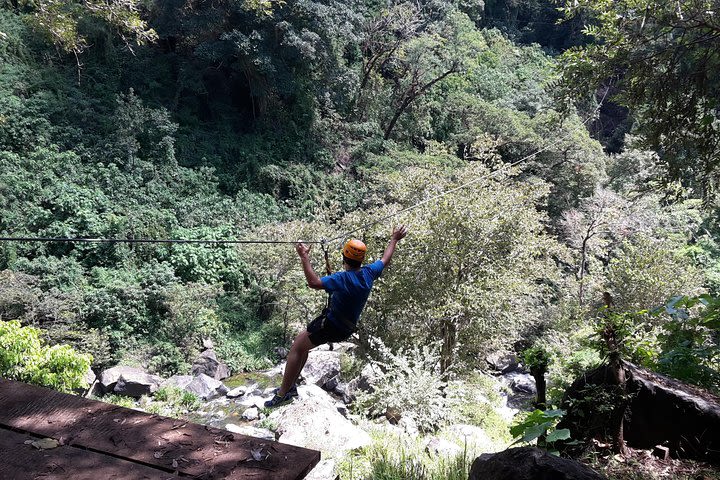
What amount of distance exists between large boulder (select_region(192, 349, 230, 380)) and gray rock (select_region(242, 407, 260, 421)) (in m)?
2.47

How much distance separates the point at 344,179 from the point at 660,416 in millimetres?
17971

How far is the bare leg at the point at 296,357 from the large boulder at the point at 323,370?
777cm

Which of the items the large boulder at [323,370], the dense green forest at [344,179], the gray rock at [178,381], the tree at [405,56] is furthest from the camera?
the tree at [405,56]

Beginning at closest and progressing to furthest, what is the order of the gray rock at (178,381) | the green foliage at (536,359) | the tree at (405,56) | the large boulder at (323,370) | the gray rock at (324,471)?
the green foliage at (536,359), the gray rock at (324,471), the gray rock at (178,381), the large boulder at (323,370), the tree at (405,56)

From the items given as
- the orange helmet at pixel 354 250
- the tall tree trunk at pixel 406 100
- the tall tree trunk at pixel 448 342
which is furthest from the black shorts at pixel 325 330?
the tall tree trunk at pixel 406 100

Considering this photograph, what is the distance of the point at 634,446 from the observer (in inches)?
126

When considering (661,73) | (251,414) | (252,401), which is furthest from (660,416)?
(252,401)

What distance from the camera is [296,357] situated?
3.94 m

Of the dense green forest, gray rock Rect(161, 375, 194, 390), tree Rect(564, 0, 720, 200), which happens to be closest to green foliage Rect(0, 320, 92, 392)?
the dense green forest

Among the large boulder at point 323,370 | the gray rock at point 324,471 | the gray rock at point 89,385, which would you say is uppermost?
the gray rock at point 324,471

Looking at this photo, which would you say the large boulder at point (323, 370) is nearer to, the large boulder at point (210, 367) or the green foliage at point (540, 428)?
the large boulder at point (210, 367)

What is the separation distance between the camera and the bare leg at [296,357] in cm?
384

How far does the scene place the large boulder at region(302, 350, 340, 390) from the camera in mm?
11945

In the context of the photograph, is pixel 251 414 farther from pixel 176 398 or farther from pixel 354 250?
pixel 354 250
